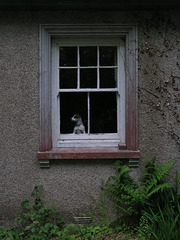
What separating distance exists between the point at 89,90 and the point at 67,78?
1.38 feet

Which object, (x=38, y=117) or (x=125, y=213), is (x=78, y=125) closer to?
(x=38, y=117)

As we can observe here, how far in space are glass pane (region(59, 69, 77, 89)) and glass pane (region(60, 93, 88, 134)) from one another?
0.17 m

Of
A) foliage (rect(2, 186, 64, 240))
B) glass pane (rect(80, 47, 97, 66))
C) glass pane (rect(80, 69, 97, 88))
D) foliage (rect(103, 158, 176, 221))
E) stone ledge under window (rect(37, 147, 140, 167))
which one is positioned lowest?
foliage (rect(2, 186, 64, 240))

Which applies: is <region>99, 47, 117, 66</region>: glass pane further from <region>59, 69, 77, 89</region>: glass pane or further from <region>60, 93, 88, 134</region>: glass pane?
<region>60, 93, 88, 134</region>: glass pane

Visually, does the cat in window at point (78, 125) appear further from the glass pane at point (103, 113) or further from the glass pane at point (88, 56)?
the glass pane at point (88, 56)

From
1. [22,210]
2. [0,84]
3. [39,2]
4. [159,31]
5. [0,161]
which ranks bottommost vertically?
[22,210]

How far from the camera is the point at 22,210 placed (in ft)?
12.2

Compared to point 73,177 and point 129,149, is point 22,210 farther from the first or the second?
point 129,149

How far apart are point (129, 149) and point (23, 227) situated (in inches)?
80.5

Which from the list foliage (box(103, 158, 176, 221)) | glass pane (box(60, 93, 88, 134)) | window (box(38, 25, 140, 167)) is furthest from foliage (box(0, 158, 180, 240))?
glass pane (box(60, 93, 88, 134))

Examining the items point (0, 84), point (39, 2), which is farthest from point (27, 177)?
point (39, 2)

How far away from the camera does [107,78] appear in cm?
392

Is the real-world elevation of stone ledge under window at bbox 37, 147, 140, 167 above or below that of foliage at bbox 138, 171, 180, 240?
above

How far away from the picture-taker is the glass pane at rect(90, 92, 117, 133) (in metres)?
3.93
